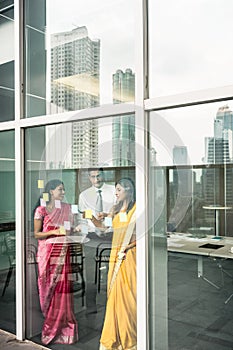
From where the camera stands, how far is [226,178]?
219cm

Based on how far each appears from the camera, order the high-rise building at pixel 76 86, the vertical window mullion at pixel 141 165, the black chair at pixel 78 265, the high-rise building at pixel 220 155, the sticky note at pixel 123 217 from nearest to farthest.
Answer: the high-rise building at pixel 220 155 < the vertical window mullion at pixel 141 165 < the sticky note at pixel 123 217 < the high-rise building at pixel 76 86 < the black chair at pixel 78 265

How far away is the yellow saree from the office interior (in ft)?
0.24

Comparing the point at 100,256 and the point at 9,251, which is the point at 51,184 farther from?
the point at 9,251

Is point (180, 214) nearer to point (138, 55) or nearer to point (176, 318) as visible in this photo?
point (176, 318)

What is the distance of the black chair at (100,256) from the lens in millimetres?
2713

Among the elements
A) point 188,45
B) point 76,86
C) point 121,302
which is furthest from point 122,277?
point 188,45

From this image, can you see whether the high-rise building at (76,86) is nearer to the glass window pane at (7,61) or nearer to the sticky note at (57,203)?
the sticky note at (57,203)

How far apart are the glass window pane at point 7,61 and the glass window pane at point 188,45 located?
1484 mm

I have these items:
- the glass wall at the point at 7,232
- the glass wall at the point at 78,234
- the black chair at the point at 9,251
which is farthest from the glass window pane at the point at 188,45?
the black chair at the point at 9,251

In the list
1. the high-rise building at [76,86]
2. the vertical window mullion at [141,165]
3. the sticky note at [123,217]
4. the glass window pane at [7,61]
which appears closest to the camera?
the vertical window mullion at [141,165]

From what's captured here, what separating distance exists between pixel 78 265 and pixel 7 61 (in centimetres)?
195

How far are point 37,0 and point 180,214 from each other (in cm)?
219

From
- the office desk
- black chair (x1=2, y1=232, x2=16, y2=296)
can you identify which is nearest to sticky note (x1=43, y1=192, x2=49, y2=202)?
black chair (x1=2, y1=232, x2=16, y2=296)

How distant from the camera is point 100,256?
9.04 feet
